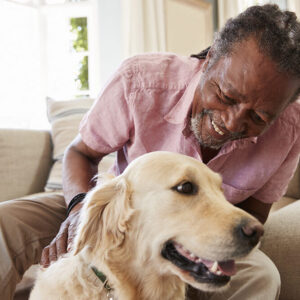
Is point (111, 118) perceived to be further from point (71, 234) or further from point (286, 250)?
point (286, 250)

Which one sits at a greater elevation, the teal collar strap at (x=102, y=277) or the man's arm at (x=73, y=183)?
the man's arm at (x=73, y=183)

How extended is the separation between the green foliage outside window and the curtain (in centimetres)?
66

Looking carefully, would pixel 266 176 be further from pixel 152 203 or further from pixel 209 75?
pixel 152 203

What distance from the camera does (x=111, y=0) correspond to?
372 cm

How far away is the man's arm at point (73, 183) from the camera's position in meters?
1.19

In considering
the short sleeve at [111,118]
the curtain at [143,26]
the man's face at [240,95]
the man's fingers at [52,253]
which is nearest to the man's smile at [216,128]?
the man's face at [240,95]

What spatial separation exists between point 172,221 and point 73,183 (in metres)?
0.57

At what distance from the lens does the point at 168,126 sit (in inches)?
56.2

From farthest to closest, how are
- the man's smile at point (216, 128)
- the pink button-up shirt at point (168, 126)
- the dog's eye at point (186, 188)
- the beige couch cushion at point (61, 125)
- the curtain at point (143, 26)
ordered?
the curtain at point (143, 26) < the beige couch cushion at point (61, 125) < the pink button-up shirt at point (168, 126) < the man's smile at point (216, 128) < the dog's eye at point (186, 188)

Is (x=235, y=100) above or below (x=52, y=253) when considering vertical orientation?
above

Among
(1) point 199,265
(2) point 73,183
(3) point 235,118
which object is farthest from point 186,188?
(2) point 73,183

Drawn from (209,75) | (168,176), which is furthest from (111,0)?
(168,176)

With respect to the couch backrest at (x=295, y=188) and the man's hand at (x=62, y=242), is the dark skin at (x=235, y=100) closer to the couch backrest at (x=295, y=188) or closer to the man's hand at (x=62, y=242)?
the man's hand at (x=62, y=242)

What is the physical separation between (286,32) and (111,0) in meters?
2.91
